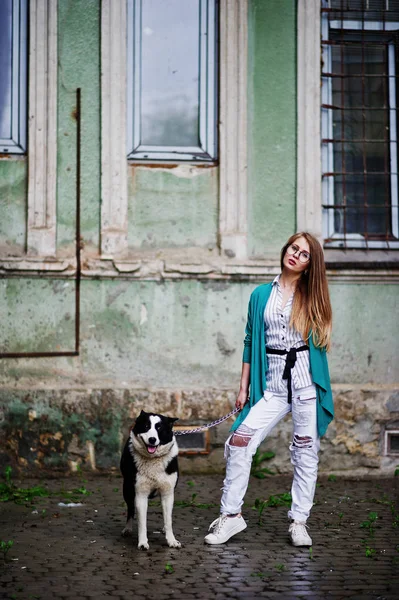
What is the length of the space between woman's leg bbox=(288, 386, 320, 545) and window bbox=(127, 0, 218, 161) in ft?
10.6

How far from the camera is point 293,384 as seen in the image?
5.88 meters

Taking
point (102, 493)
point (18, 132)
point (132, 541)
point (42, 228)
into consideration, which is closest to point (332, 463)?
point (102, 493)

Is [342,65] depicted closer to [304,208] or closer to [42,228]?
[304,208]

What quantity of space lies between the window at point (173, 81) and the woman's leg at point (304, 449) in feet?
10.6

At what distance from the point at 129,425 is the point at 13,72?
338cm

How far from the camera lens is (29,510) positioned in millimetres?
6875

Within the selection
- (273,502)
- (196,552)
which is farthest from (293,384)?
(273,502)

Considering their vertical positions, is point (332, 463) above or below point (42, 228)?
below

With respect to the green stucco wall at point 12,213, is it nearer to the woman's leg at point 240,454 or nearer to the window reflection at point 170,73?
the window reflection at point 170,73

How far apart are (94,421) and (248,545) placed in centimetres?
256

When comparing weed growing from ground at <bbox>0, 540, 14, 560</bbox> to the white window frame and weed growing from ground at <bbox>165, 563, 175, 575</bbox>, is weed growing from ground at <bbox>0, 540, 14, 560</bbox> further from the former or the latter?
the white window frame

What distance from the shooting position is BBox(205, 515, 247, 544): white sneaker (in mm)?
5840

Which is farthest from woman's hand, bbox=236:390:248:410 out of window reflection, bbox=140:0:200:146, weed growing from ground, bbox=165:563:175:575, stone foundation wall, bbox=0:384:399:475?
window reflection, bbox=140:0:200:146

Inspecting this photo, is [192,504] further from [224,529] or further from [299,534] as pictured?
[299,534]
